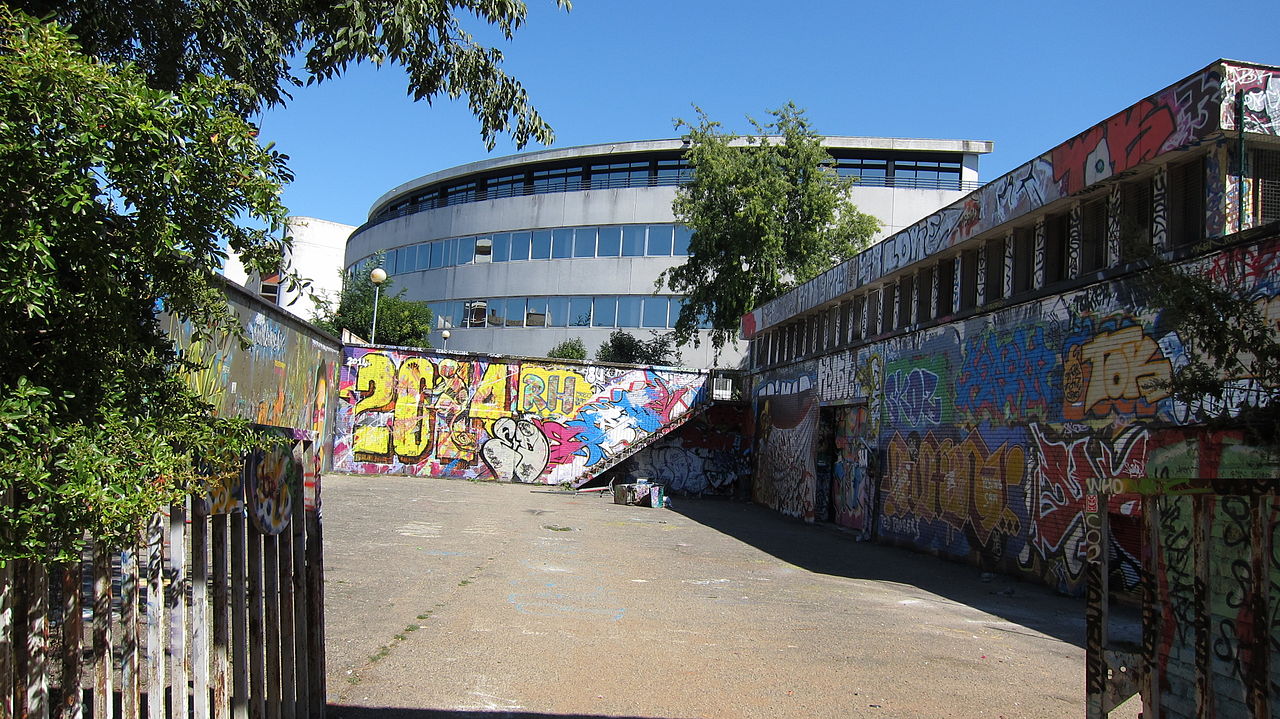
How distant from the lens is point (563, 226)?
43.4 metres

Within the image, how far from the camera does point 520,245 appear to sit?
44281 millimetres

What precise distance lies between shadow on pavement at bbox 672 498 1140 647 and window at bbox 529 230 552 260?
2476 cm

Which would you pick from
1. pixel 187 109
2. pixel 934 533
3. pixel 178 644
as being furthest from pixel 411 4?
pixel 934 533

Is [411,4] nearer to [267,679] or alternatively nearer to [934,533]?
[267,679]

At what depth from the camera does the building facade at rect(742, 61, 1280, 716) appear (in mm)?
3113

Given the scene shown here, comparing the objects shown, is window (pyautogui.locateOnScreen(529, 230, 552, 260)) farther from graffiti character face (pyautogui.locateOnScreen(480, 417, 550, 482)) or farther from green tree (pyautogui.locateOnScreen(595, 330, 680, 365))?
graffiti character face (pyautogui.locateOnScreen(480, 417, 550, 482))

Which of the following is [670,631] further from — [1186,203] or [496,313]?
[496,313]

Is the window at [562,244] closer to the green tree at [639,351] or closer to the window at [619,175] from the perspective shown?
the window at [619,175]

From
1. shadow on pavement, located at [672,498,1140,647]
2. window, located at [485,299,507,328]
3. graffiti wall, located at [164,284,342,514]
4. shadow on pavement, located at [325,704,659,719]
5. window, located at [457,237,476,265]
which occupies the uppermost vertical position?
window, located at [457,237,476,265]

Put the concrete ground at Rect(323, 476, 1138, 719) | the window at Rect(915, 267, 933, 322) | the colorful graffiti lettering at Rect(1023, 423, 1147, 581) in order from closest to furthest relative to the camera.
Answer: the concrete ground at Rect(323, 476, 1138, 719) < the colorful graffiti lettering at Rect(1023, 423, 1147, 581) < the window at Rect(915, 267, 933, 322)

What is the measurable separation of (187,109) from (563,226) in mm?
41143

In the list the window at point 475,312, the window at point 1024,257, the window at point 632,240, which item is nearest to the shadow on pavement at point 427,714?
the window at point 1024,257

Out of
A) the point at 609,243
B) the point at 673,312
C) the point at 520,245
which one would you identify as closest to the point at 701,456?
the point at 673,312

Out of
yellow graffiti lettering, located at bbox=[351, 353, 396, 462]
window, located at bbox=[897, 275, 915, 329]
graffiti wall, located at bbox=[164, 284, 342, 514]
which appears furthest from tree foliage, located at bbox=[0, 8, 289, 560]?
yellow graffiti lettering, located at bbox=[351, 353, 396, 462]
